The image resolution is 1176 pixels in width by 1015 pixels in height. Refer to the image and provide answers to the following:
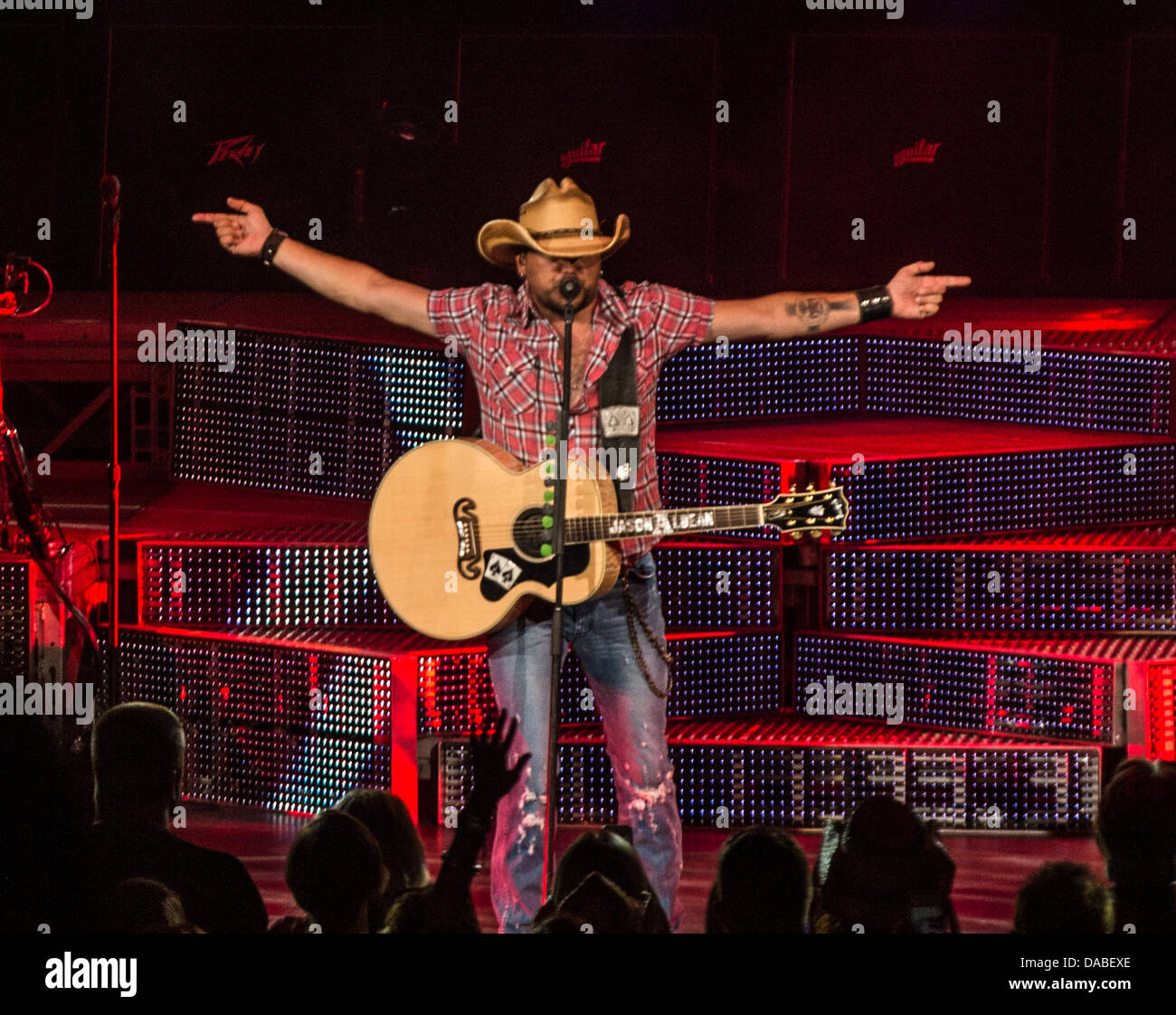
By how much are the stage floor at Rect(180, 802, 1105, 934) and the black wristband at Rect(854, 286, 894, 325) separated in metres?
1.79

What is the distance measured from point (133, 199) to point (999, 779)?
20.3 ft

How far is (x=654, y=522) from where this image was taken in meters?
4.54

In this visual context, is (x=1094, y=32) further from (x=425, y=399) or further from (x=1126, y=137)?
(x=425, y=399)

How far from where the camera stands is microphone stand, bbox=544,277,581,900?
4.28 meters

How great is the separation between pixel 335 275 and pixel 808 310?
1.27m

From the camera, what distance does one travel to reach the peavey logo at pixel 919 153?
963 cm

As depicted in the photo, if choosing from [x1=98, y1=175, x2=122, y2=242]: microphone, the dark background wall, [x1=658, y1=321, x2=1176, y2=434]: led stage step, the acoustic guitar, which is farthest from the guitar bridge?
the dark background wall

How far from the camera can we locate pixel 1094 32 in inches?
378

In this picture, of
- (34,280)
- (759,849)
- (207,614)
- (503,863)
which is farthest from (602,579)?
(34,280)

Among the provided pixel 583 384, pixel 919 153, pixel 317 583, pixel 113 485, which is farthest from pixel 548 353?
pixel 919 153

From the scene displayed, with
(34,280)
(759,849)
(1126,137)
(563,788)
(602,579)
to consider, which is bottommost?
(563,788)

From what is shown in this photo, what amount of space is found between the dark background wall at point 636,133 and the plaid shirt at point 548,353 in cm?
477

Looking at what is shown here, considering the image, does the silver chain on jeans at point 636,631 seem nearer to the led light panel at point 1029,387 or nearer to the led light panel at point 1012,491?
the led light panel at point 1012,491
